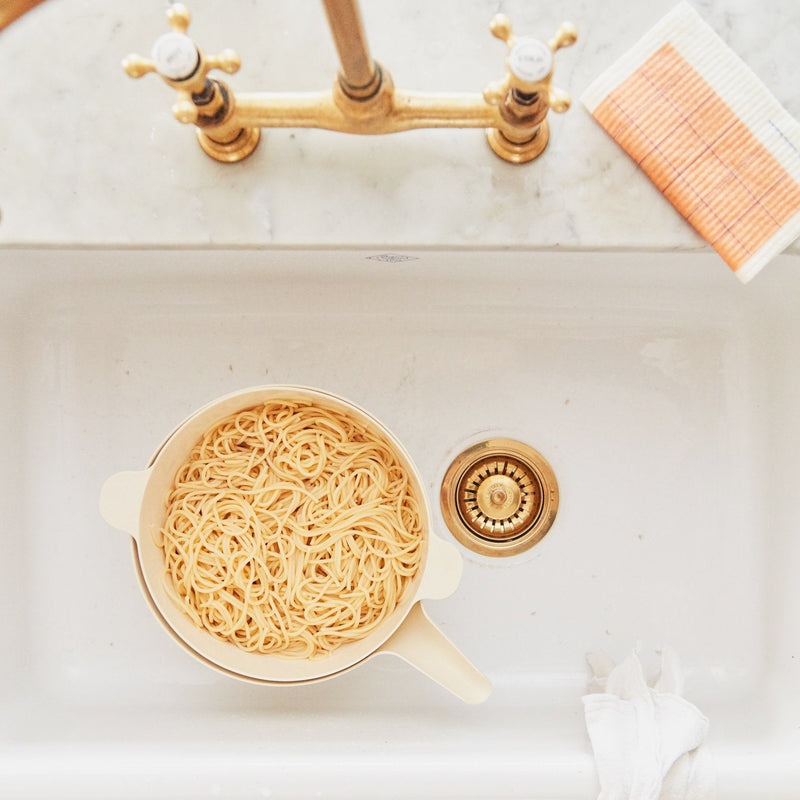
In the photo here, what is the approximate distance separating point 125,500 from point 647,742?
0.58m

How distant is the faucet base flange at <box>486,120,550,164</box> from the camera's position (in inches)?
28.8

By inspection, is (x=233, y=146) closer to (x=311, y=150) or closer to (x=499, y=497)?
(x=311, y=150)

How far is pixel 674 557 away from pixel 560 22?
1.99 feet

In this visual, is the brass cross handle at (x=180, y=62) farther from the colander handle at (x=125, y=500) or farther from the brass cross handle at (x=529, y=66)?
the colander handle at (x=125, y=500)

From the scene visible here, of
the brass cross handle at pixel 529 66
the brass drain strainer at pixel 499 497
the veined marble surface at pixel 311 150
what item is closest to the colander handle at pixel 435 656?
the brass drain strainer at pixel 499 497

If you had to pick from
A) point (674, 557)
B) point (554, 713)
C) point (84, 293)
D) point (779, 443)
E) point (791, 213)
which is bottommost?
point (554, 713)

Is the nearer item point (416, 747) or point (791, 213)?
point (791, 213)

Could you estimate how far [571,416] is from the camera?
0.95 meters

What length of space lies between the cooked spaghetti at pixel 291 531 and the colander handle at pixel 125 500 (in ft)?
0.22

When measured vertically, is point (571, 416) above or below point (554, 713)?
above

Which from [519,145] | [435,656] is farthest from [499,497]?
[519,145]

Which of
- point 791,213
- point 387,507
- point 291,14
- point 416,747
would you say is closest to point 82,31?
point 291,14

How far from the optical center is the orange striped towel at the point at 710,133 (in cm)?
74

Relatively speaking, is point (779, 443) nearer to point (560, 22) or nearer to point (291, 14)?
point (560, 22)
